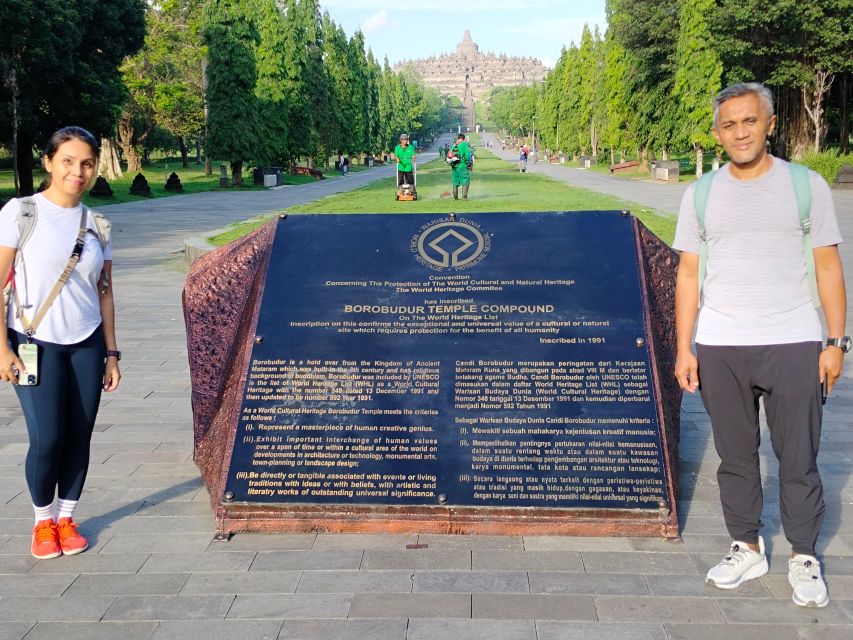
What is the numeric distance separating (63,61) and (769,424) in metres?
24.9

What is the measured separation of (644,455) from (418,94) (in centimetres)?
11982

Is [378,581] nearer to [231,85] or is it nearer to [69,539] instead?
[69,539]

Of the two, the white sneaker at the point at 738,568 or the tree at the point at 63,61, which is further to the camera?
the tree at the point at 63,61

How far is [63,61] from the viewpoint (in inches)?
957

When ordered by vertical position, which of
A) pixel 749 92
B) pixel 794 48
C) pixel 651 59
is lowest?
pixel 749 92

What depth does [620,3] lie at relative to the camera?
38469 mm

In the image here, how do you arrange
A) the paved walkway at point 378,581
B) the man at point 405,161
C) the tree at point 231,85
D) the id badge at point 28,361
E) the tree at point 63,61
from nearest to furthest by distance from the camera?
the paved walkway at point 378,581, the id badge at point 28,361, the man at point 405,161, the tree at point 63,61, the tree at point 231,85

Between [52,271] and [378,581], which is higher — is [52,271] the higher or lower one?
the higher one

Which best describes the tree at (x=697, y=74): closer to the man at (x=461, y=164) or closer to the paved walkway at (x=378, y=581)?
the man at (x=461, y=164)

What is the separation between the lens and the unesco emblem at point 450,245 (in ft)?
13.9

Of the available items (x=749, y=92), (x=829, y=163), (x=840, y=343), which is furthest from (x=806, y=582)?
(x=829, y=163)

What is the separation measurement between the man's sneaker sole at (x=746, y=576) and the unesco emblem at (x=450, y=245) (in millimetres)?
1751

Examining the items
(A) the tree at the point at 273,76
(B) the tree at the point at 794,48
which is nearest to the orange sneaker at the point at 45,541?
(B) the tree at the point at 794,48

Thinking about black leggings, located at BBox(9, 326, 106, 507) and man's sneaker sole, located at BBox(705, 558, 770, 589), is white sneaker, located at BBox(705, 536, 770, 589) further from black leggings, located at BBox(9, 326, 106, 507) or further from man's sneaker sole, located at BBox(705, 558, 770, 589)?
black leggings, located at BBox(9, 326, 106, 507)
